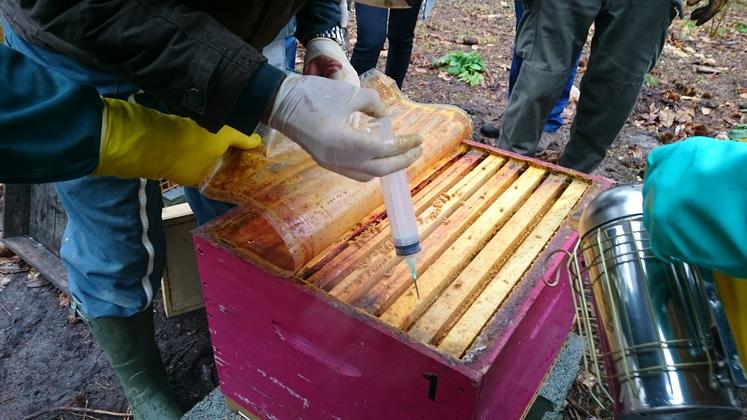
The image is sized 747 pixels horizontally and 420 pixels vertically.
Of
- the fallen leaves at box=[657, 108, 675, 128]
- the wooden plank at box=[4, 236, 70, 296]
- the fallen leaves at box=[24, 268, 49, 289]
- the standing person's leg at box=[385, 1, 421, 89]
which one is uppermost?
the fallen leaves at box=[657, 108, 675, 128]

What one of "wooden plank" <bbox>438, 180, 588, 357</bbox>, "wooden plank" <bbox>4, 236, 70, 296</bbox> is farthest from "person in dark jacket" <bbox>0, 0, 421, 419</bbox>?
"wooden plank" <bbox>4, 236, 70, 296</bbox>

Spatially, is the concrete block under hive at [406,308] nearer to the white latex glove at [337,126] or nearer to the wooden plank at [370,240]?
the wooden plank at [370,240]

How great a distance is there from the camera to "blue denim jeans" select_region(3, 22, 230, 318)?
133 centimetres

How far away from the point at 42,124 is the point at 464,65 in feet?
15.1

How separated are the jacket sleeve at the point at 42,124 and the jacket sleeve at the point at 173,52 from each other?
0.10 metres

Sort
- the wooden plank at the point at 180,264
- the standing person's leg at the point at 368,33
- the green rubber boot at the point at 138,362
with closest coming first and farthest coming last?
1. the green rubber boot at the point at 138,362
2. the wooden plank at the point at 180,264
3. the standing person's leg at the point at 368,33

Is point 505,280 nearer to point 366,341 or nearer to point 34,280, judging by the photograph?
point 366,341

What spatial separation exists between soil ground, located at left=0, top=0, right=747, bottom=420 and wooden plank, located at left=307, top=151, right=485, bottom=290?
3.53 ft

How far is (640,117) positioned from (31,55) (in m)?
4.39

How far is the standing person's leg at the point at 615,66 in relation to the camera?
2.50 metres

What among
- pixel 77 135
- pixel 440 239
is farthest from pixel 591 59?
pixel 77 135

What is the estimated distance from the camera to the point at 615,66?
2.60 m

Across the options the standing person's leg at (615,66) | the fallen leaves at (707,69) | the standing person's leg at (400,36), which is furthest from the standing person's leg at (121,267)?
the fallen leaves at (707,69)

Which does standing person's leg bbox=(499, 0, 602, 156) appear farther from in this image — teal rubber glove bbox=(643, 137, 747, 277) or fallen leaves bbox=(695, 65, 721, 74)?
fallen leaves bbox=(695, 65, 721, 74)
